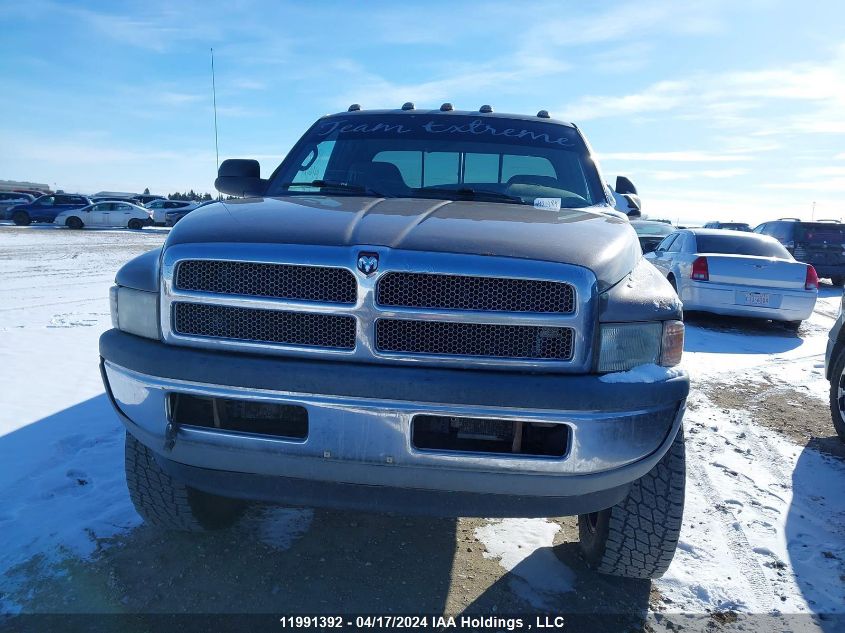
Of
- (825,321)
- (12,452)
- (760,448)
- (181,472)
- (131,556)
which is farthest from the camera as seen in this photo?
(825,321)

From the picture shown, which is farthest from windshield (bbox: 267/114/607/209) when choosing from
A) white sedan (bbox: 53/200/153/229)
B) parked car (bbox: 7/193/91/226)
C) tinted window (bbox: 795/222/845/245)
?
parked car (bbox: 7/193/91/226)

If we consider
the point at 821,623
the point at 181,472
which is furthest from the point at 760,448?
the point at 181,472

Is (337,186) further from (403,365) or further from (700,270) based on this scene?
(700,270)

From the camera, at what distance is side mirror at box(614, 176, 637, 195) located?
14.0 ft

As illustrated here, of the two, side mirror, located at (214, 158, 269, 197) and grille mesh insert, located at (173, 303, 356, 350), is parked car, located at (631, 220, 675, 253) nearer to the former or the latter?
side mirror, located at (214, 158, 269, 197)

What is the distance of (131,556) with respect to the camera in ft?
8.67

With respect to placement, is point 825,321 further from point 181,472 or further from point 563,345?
point 181,472

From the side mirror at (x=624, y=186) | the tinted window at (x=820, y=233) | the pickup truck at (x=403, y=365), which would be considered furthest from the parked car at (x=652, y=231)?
the pickup truck at (x=403, y=365)

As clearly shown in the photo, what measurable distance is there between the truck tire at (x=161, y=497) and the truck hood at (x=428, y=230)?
975mm

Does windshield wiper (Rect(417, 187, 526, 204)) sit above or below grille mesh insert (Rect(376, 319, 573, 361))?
above

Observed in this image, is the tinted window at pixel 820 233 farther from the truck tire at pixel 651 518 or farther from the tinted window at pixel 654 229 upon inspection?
the truck tire at pixel 651 518

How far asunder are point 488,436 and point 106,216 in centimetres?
3267

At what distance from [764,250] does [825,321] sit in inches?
81.0

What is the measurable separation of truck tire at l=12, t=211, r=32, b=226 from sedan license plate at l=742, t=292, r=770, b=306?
103ft
